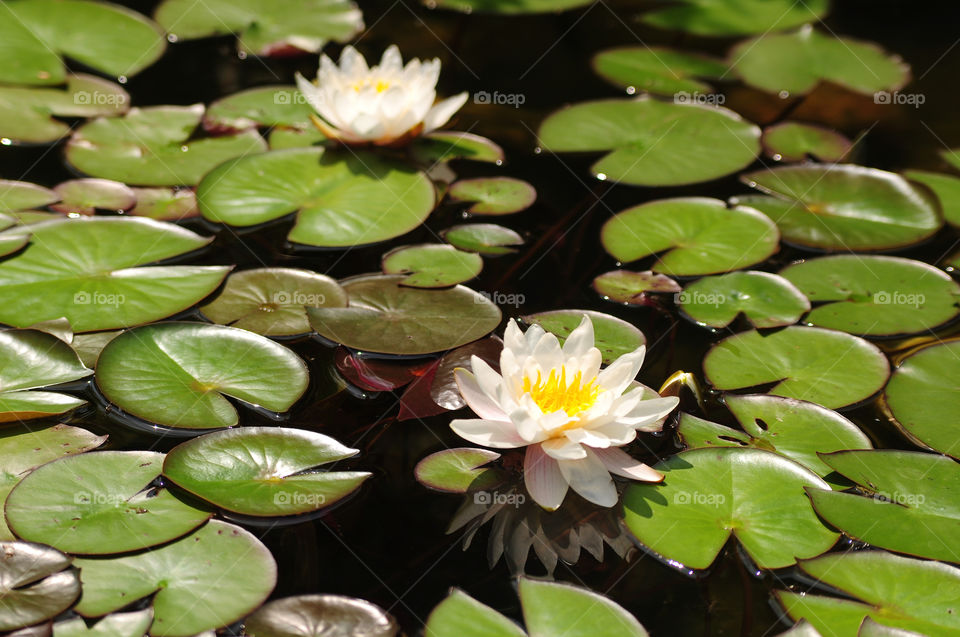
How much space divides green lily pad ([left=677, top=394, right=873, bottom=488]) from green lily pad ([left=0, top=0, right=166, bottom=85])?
342 centimetres

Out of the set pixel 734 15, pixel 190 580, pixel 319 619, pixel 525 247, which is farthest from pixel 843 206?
pixel 190 580

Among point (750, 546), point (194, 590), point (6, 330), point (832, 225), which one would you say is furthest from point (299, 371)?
point (832, 225)

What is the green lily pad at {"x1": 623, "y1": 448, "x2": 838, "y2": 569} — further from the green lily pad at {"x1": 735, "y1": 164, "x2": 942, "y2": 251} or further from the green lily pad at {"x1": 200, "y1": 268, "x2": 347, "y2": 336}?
the green lily pad at {"x1": 735, "y1": 164, "x2": 942, "y2": 251}

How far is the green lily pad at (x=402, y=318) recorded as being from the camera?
8.73ft

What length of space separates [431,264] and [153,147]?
4.92 ft

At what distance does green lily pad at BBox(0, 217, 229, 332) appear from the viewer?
2.71 m

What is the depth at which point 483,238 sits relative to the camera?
3.22 metres

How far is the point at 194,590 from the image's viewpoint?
1.91 meters

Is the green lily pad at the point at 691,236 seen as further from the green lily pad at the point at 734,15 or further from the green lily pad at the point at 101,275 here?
the green lily pad at the point at 734,15

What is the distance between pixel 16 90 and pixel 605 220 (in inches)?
113

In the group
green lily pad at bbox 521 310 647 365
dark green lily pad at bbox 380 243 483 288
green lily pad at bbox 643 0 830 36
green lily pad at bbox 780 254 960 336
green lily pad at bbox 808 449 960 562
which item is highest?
green lily pad at bbox 643 0 830 36

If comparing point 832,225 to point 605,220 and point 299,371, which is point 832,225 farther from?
point 299,371

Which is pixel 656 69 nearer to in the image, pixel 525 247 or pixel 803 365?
pixel 525 247

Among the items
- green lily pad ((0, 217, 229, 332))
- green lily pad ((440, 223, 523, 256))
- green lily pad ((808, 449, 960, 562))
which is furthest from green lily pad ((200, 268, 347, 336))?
green lily pad ((808, 449, 960, 562))
